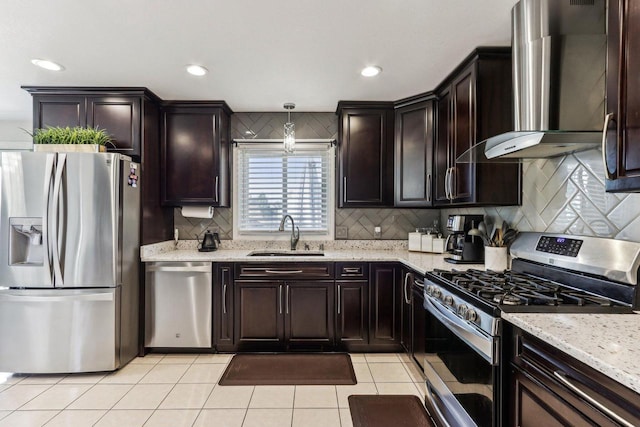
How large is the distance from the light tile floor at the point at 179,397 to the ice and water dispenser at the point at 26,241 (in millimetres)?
944

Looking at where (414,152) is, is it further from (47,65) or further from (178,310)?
(47,65)

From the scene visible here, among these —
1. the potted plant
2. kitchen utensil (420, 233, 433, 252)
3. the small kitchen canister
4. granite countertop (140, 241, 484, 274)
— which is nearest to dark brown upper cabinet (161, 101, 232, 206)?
granite countertop (140, 241, 484, 274)

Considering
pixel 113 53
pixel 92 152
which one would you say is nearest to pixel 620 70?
pixel 113 53

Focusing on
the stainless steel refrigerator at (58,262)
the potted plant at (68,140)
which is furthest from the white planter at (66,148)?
the stainless steel refrigerator at (58,262)

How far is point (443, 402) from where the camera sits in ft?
5.66

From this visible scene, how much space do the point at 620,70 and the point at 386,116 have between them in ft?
7.04

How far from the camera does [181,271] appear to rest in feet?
9.12

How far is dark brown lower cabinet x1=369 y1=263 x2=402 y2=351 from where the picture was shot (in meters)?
2.80

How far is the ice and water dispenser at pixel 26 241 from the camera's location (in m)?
2.41

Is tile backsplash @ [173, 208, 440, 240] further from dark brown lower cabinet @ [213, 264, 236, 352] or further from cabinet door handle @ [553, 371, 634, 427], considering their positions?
cabinet door handle @ [553, 371, 634, 427]

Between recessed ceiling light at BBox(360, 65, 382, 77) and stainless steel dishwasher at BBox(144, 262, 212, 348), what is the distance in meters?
2.13

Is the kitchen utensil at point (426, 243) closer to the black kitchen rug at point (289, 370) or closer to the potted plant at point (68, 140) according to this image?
the black kitchen rug at point (289, 370)

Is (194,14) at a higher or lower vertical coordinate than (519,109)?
higher

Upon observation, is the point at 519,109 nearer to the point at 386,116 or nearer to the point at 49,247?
the point at 386,116
